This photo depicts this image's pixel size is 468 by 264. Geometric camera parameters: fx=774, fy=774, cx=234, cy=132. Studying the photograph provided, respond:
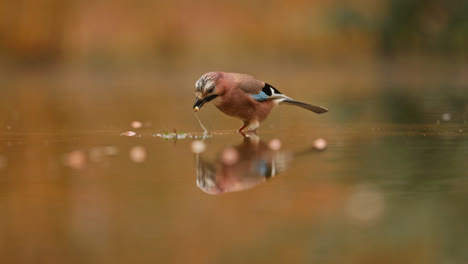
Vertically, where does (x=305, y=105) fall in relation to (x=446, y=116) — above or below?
above

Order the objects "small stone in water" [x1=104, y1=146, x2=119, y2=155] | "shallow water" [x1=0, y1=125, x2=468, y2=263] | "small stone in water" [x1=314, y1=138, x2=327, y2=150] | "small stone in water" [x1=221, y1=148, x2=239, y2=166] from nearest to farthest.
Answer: "shallow water" [x1=0, y1=125, x2=468, y2=263] < "small stone in water" [x1=221, y1=148, x2=239, y2=166] < "small stone in water" [x1=104, y1=146, x2=119, y2=155] < "small stone in water" [x1=314, y1=138, x2=327, y2=150]

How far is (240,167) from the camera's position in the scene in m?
3.30

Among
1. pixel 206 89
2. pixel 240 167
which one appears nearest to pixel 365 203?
pixel 240 167

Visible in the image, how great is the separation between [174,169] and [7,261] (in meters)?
1.56

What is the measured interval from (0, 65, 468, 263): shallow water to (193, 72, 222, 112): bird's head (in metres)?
0.24

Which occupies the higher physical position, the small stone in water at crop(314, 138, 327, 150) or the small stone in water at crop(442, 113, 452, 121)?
the small stone in water at crop(314, 138, 327, 150)

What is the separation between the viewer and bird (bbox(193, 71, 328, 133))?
4.52 meters

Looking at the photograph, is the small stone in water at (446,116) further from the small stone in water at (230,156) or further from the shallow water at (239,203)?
the small stone in water at (230,156)

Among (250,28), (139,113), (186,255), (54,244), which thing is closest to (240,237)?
(186,255)

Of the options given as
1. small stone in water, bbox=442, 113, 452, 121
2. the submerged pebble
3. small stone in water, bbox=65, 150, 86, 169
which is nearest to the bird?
small stone in water, bbox=65, 150, 86, 169

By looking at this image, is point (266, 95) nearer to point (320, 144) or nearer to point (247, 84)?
point (247, 84)

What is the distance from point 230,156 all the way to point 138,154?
1.62 feet

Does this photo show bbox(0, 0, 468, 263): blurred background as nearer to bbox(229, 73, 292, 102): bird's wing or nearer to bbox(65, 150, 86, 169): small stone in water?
bbox(65, 150, 86, 169): small stone in water

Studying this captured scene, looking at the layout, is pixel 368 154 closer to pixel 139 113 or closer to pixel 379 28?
pixel 139 113
